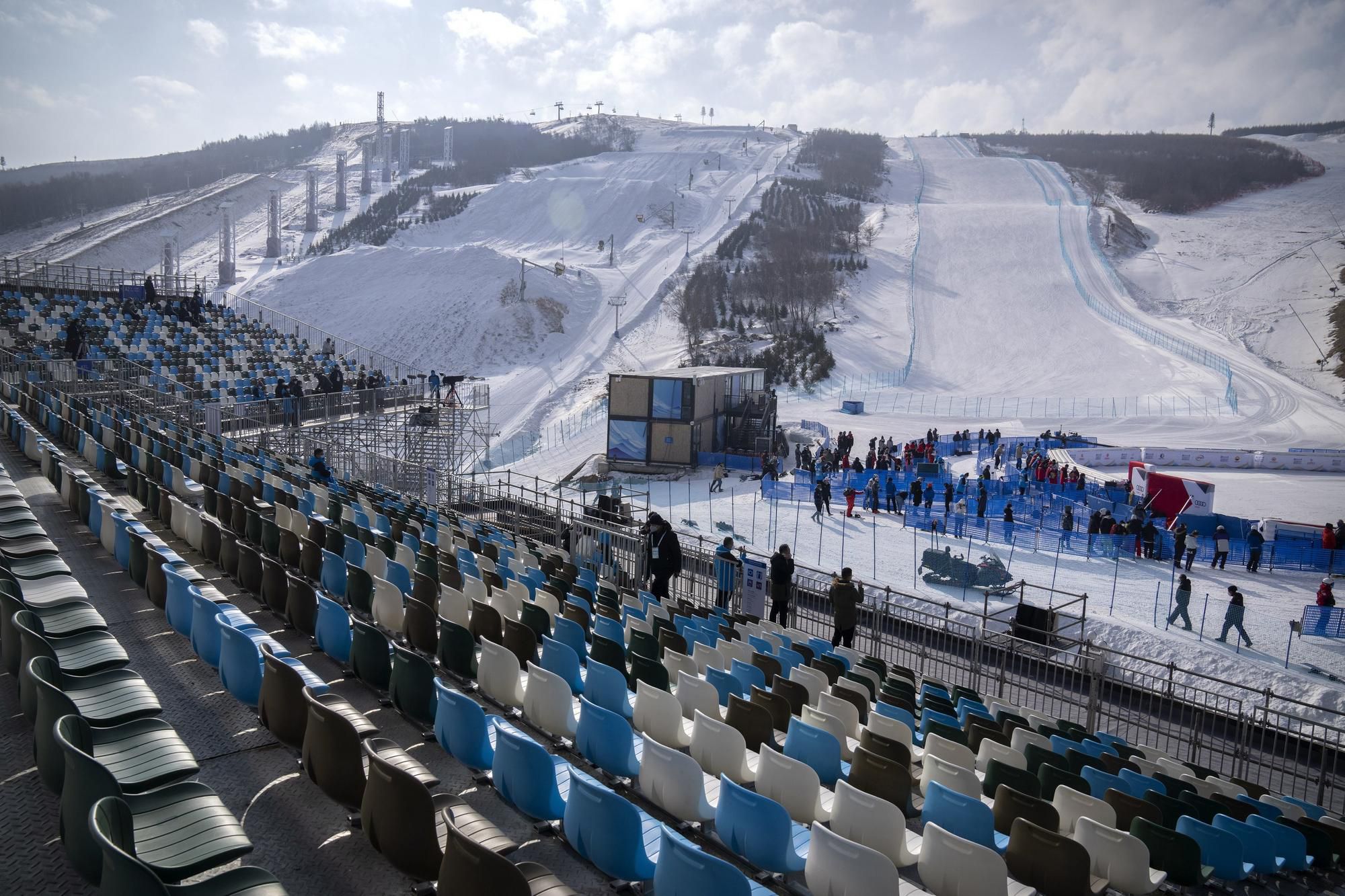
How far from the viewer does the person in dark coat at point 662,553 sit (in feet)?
43.8

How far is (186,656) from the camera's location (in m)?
7.36

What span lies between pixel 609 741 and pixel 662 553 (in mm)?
7540

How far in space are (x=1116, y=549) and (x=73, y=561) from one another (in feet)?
74.7

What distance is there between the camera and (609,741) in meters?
5.91

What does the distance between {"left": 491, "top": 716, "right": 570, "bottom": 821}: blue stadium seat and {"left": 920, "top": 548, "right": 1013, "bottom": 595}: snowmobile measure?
1568 cm

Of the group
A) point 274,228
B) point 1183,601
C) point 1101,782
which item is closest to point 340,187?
point 274,228

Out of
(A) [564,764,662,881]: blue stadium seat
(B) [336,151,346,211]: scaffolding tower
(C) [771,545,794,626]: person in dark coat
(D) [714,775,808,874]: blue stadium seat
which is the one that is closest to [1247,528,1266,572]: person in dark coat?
(C) [771,545,794,626]: person in dark coat

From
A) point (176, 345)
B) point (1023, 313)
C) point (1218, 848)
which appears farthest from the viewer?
point (1023, 313)

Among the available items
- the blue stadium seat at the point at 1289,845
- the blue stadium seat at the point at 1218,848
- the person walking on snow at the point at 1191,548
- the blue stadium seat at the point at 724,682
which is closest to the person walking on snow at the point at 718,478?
the person walking on snow at the point at 1191,548

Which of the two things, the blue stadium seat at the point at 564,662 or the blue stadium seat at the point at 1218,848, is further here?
the blue stadium seat at the point at 564,662

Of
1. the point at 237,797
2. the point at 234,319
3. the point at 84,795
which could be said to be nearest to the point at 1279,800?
the point at 237,797

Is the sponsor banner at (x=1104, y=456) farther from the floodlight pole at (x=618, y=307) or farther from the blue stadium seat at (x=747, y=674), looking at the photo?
the floodlight pole at (x=618, y=307)

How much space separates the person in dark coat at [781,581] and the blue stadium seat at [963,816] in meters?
7.19

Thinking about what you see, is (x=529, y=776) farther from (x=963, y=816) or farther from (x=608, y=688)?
(x=963, y=816)
